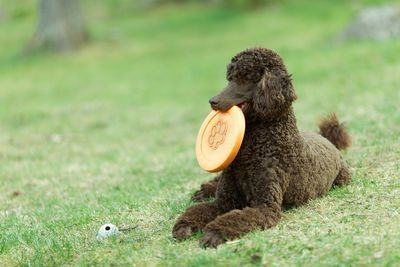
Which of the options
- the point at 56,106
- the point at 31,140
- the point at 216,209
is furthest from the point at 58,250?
the point at 56,106

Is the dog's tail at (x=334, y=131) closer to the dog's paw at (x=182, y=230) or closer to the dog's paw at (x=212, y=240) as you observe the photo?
the dog's paw at (x=182, y=230)

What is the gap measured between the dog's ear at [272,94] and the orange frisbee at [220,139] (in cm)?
20

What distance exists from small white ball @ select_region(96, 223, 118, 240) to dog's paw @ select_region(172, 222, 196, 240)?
0.69 metres

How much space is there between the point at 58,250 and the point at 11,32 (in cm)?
2973

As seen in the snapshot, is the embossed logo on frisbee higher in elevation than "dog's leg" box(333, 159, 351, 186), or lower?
higher

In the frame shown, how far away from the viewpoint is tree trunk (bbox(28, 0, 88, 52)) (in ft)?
86.9

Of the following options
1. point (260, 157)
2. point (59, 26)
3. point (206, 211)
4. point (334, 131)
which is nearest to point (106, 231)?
point (206, 211)

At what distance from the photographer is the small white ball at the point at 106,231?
6374 millimetres

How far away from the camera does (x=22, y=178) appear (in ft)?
34.5

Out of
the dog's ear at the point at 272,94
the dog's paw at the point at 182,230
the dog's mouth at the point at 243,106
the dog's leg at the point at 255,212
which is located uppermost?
the dog's ear at the point at 272,94

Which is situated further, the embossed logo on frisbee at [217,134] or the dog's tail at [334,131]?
the dog's tail at [334,131]

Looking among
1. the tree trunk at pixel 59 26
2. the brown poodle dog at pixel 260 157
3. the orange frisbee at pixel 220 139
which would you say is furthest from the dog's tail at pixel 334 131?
the tree trunk at pixel 59 26

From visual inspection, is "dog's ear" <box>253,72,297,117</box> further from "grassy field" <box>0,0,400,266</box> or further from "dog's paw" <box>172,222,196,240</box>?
"dog's paw" <box>172,222,196,240</box>

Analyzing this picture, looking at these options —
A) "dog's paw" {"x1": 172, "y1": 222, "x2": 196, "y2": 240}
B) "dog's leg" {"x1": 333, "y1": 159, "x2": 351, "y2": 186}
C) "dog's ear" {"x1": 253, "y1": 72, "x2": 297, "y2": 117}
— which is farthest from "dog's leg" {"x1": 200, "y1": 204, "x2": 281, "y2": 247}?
"dog's leg" {"x1": 333, "y1": 159, "x2": 351, "y2": 186}
